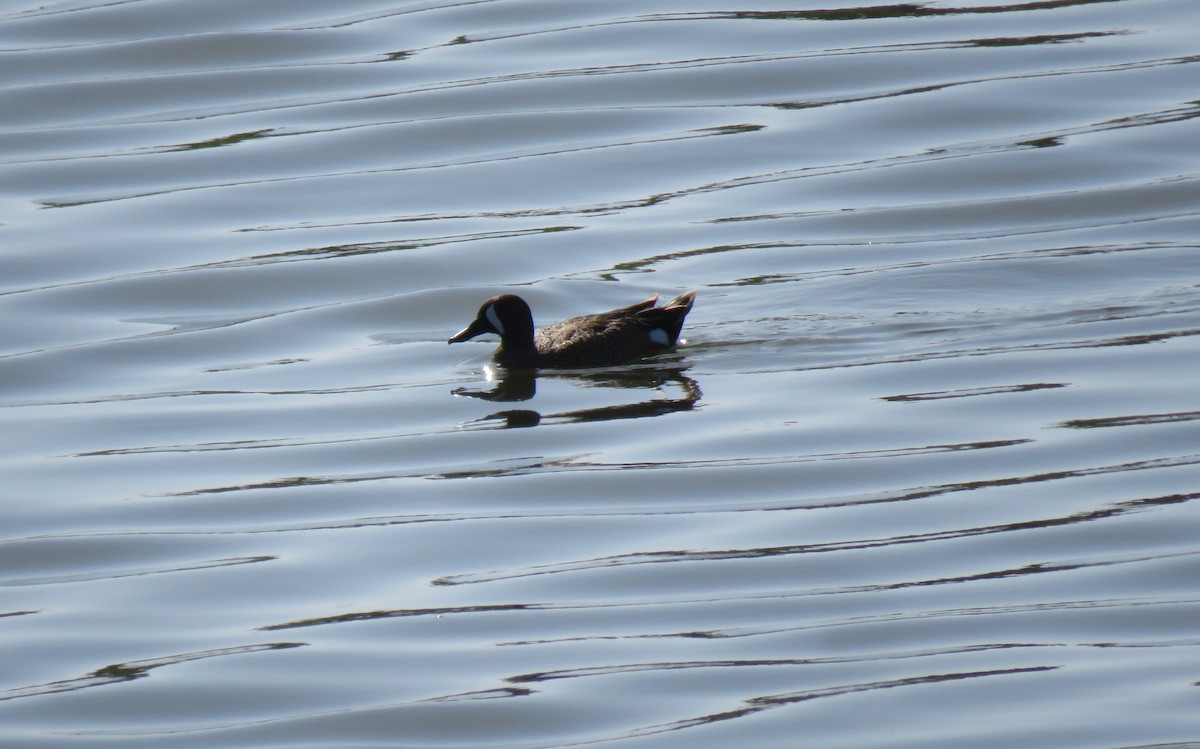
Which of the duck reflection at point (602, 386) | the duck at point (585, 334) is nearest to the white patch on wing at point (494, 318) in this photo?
the duck at point (585, 334)

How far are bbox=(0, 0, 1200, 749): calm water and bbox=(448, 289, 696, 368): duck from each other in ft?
0.59

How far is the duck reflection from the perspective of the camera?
422 inches

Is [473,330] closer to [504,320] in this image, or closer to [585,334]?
[504,320]

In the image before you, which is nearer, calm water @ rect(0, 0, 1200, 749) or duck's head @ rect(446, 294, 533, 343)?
calm water @ rect(0, 0, 1200, 749)

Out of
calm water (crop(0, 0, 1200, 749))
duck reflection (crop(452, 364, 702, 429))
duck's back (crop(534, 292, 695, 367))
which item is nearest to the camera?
calm water (crop(0, 0, 1200, 749))

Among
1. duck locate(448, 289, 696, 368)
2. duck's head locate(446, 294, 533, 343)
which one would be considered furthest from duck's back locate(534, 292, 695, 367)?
duck's head locate(446, 294, 533, 343)

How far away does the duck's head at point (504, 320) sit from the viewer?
38.6 feet

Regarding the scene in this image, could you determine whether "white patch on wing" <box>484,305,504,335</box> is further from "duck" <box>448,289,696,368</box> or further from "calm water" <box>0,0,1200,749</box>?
"calm water" <box>0,0,1200,749</box>

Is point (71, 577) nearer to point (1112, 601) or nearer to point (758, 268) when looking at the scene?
point (1112, 601)

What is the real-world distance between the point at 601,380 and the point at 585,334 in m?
0.38

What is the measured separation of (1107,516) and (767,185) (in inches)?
298

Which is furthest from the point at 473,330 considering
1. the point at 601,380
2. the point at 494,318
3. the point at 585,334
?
the point at 601,380

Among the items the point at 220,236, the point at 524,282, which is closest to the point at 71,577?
the point at 524,282

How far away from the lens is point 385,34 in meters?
20.2
